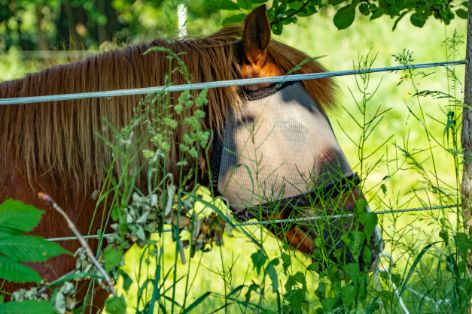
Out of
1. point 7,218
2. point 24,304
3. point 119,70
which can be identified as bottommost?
point 24,304

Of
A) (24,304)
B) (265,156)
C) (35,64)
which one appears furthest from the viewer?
(35,64)

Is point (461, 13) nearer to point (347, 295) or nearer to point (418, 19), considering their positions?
point (418, 19)

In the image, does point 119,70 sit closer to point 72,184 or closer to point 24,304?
point 72,184

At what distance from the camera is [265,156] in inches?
107

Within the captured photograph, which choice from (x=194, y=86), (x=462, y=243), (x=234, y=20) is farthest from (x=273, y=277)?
(x=234, y=20)

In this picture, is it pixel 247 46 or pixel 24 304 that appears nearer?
pixel 24 304

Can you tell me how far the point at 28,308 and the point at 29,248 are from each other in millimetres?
124

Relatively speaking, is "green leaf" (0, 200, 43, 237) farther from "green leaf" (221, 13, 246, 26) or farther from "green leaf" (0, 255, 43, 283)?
"green leaf" (221, 13, 246, 26)

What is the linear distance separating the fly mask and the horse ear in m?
0.14

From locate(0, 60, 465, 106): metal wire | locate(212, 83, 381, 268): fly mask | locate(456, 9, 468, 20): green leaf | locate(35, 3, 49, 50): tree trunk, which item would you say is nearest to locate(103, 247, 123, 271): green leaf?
locate(0, 60, 465, 106): metal wire

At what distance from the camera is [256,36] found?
9.20ft

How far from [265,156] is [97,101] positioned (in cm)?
59

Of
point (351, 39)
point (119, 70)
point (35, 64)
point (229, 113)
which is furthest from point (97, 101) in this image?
point (351, 39)

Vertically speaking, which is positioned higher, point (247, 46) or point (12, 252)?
point (247, 46)
